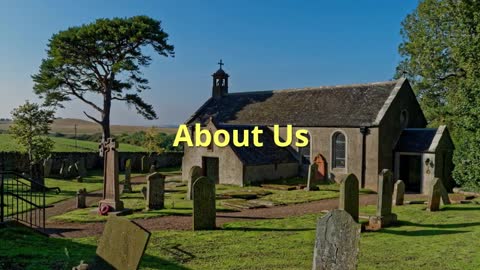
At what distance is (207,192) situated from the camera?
49.0 ft

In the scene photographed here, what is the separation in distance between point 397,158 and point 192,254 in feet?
66.6

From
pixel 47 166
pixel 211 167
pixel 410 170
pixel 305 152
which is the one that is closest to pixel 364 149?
pixel 410 170

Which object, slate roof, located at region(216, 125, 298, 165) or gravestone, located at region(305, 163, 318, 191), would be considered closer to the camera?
gravestone, located at region(305, 163, 318, 191)

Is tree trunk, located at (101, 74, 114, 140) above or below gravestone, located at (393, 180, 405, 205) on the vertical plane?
above

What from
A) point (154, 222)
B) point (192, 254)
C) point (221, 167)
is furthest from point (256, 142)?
point (192, 254)

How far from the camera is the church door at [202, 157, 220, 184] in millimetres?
30328

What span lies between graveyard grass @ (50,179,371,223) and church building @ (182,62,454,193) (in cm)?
150

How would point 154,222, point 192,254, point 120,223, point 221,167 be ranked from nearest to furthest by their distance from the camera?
point 120,223 < point 192,254 < point 154,222 < point 221,167

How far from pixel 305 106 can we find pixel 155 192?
54.5 ft

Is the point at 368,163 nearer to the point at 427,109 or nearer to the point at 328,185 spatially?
the point at 328,185

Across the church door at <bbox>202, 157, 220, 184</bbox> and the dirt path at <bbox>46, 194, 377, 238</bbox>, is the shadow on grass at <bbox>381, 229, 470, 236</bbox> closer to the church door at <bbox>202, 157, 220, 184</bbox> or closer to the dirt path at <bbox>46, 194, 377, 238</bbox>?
the dirt path at <bbox>46, 194, 377, 238</bbox>

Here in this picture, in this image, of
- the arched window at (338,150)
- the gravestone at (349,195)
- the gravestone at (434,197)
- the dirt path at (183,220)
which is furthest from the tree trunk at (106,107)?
the gravestone at (434,197)

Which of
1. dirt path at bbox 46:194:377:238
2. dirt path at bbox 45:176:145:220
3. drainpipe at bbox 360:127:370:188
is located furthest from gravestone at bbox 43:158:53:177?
drainpipe at bbox 360:127:370:188

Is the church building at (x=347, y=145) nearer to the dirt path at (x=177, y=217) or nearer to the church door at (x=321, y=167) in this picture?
the church door at (x=321, y=167)
